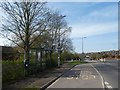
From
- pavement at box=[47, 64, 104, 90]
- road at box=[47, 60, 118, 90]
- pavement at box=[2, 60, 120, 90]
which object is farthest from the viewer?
pavement at box=[47, 64, 104, 90]

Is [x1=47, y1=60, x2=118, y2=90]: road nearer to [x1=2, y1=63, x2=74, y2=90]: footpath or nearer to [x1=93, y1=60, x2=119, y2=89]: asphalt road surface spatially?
[x1=93, y1=60, x2=119, y2=89]: asphalt road surface

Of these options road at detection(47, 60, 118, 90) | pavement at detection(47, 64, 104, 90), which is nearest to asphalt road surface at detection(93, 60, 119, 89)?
road at detection(47, 60, 118, 90)

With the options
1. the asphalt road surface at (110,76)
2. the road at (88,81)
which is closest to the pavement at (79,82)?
the road at (88,81)

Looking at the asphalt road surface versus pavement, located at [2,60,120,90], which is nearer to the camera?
pavement, located at [2,60,120,90]

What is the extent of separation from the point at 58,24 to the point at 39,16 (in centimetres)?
2415

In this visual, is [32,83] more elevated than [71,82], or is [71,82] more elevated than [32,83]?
[32,83]

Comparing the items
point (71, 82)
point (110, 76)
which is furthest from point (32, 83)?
point (110, 76)

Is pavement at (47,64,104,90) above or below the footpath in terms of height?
below

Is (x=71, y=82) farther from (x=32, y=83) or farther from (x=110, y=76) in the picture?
(x=110, y=76)

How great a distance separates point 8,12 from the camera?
33000 mm

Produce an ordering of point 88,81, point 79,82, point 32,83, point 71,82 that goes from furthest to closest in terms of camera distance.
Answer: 1. point 88,81
2. point 71,82
3. point 79,82
4. point 32,83

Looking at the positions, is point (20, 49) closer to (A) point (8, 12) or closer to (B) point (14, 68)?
(A) point (8, 12)

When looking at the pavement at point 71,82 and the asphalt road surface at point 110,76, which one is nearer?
the pavement at point 71,82

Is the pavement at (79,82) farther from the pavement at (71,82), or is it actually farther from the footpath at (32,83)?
the footpath at (32,83)
